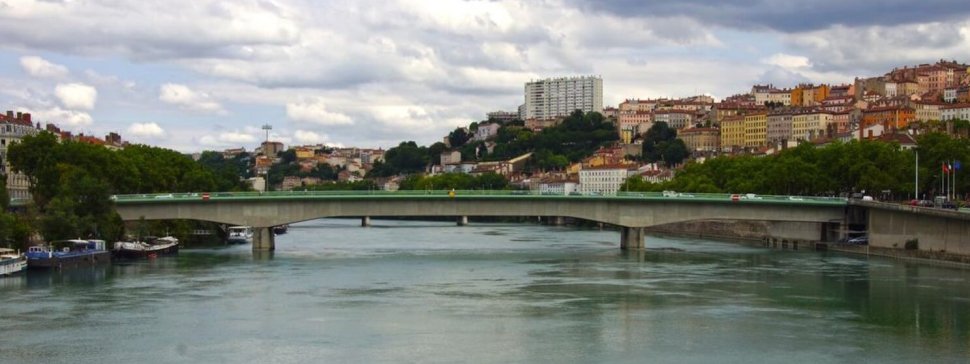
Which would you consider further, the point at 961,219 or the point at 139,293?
the point at 961,219

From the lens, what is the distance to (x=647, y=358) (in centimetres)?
3281

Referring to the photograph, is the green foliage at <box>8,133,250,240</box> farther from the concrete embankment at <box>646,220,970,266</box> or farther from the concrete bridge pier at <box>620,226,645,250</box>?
the concrete embankment at <box>646,220,970,266</box>

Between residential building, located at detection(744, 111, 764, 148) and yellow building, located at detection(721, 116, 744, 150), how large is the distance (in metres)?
1.04

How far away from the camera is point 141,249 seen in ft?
214

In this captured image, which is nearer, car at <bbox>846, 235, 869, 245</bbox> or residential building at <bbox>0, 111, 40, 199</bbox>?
car at <bbox>846, 235, 869, 245</bbox>

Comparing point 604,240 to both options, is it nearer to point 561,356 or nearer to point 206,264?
point 206,264

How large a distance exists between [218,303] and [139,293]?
4436 millimetres

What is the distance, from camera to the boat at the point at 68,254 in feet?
183

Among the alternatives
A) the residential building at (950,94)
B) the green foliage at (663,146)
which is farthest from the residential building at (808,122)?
the green foliage at (663,146)

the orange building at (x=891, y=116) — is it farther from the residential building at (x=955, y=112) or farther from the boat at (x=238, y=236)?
the boat at (x=238, y=236)

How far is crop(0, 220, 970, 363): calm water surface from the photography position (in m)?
33.7

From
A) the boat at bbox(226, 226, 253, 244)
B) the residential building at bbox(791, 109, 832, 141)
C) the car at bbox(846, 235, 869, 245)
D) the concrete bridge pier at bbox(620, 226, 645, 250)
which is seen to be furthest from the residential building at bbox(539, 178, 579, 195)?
the car at bbox(846, 235, 869, 245)

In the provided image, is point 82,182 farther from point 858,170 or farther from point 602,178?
point 602,178

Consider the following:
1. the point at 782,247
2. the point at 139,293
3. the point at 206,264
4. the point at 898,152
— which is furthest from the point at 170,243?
the point at 898,152
